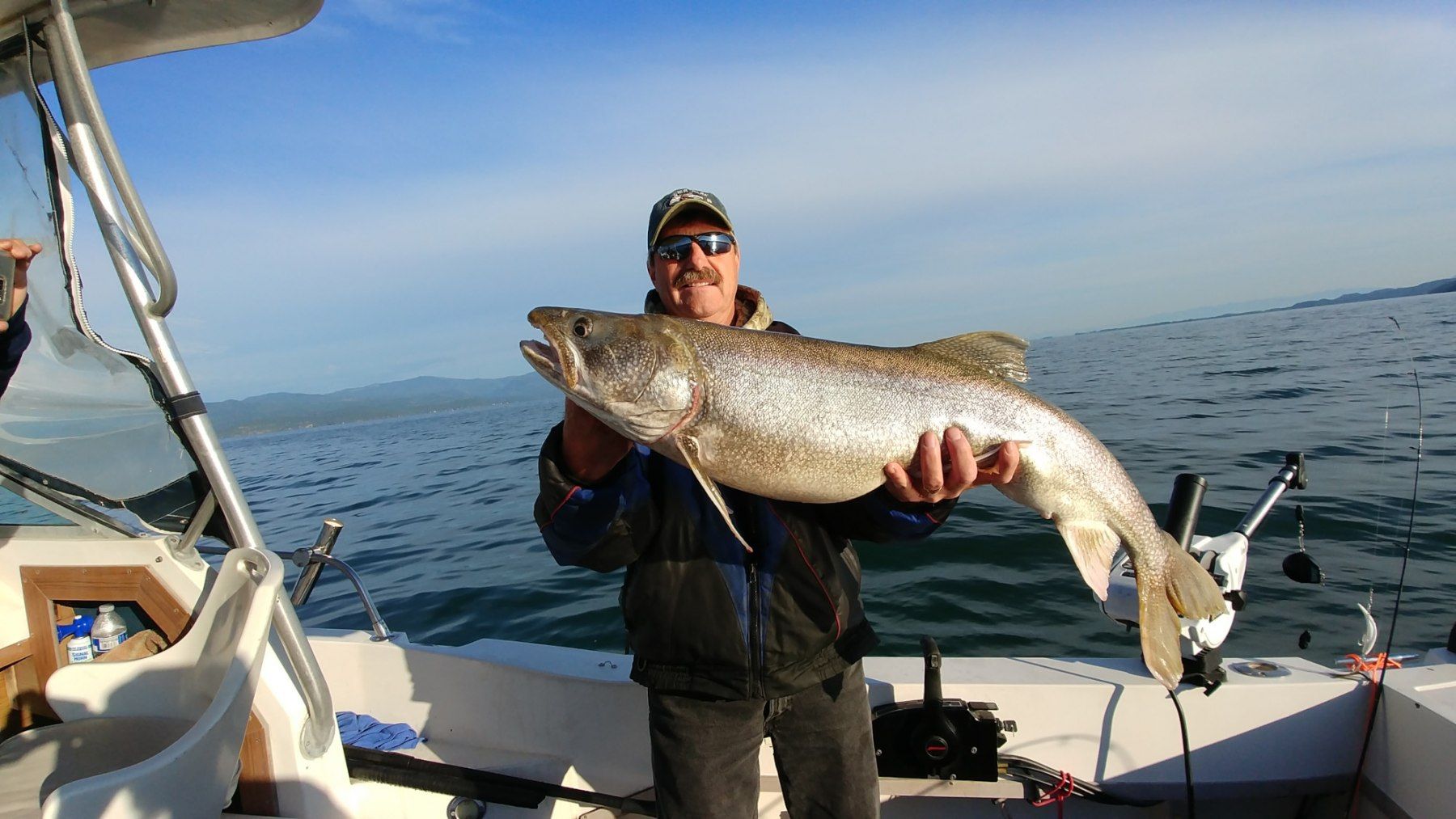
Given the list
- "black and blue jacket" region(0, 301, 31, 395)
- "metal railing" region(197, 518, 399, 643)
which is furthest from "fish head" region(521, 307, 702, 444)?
"black and blue jacket" region(0, 301, 31, 395)

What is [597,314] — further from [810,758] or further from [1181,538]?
[1181,538]

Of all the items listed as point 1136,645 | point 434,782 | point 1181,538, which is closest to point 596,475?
point 434,782

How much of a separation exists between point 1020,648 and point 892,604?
4.36 ft

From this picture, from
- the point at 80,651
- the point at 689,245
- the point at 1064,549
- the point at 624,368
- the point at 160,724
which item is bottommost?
the point at 1064,549

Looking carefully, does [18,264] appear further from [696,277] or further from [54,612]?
[696,277]

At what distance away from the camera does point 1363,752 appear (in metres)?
3.51

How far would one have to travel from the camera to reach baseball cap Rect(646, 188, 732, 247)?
10.5 feet

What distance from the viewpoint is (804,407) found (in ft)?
9.34

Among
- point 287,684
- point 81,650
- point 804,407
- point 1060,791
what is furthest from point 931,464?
point 81,650

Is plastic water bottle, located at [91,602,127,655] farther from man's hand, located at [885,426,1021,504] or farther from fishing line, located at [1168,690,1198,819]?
fishing line, located at [1168,690,1198,819]

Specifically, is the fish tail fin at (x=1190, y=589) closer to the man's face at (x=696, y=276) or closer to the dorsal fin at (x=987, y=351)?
the dorsal fin at (x=987, y=351)

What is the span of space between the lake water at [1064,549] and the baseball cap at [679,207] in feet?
14.3

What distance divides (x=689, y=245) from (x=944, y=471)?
149 centimetres

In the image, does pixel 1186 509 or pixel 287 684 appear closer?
pixel 287 684
